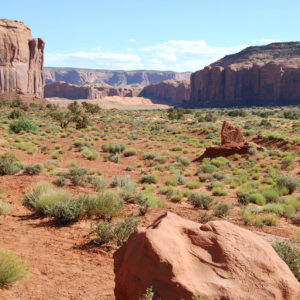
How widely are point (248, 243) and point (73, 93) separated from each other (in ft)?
442

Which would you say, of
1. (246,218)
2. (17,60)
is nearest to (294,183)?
(246,218)

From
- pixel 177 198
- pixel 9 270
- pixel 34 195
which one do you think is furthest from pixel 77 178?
pixel 9 270

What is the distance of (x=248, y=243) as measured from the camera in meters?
3.57

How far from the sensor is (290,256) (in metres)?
4.39

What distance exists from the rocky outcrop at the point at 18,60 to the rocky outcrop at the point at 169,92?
6081cm

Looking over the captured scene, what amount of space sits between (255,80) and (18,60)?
210 feet

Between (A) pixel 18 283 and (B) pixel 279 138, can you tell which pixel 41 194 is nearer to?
(A) pixel 18 283

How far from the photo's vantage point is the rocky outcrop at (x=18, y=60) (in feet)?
227

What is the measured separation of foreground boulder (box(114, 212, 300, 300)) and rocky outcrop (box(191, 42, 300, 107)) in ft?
282

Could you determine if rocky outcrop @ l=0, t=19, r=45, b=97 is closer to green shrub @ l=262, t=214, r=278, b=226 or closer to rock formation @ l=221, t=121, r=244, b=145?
rock formation @ l=221, t=121, r=244, b=145

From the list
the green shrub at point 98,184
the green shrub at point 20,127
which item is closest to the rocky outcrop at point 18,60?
the green shrub at point 20,127

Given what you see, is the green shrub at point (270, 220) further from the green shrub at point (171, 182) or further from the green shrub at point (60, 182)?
the green shrub at point (60, 182)

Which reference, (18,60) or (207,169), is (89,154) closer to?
(207,169)

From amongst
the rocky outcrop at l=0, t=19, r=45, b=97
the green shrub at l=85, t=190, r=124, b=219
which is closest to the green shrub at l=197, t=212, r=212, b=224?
the green shrub at l=85, t=190, r=124, b=219
